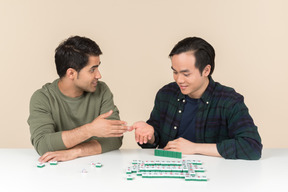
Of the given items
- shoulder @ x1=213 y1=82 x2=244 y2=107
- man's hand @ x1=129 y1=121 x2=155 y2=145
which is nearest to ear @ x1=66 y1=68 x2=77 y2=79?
man's hand @ x1=129 y1=121 x2=155 y2=145

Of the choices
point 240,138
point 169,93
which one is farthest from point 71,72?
point 240,138

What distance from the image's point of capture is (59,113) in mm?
2533

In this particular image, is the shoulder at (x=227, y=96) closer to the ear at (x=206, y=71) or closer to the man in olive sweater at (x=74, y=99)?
the ear at (x=206, y=71)

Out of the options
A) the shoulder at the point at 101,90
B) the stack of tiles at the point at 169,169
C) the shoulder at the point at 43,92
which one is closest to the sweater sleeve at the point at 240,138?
the stack of tiles at the point at 169,169

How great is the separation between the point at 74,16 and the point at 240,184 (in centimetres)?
275

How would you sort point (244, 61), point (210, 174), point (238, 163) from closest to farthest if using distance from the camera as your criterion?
point (210, 174), point (238, 163), point (244, 61)

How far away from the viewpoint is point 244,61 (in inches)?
156

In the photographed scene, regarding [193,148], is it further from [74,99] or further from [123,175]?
[74,99]

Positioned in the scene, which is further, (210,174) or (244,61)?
(244,61)

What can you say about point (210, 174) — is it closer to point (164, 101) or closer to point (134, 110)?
point (164, 101)

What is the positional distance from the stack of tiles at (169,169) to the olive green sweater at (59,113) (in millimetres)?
431

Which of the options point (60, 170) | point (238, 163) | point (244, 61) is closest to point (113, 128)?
point (60, 170)

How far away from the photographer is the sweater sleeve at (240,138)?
7.17 feet

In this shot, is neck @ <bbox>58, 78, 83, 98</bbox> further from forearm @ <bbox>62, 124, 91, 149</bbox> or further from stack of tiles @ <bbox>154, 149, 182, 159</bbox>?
stack of tiles @ <bbox>154, 149, 182, 159</bbox>
